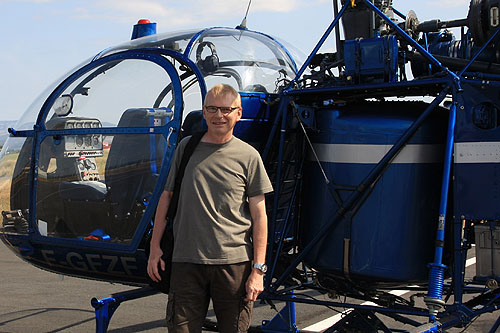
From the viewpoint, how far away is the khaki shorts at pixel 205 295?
3.45m

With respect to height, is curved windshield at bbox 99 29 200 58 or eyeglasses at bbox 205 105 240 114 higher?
curved windshield at bbox 99 29 200 58

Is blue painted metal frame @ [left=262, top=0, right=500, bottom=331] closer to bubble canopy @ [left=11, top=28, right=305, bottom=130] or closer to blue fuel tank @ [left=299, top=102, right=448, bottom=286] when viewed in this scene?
blue fuel tank @ [left=299, top=102, right=448, bottom=286]

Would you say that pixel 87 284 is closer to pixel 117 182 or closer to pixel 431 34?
pixel 117 182

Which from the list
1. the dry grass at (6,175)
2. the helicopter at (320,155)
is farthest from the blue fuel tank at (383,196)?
the dry grass at (6,175)

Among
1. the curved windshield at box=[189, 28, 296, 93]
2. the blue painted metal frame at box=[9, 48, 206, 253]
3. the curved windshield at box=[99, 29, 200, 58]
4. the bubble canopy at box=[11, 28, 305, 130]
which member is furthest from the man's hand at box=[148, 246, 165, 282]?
the curved windshield at box=[99, 29, 200, 58]

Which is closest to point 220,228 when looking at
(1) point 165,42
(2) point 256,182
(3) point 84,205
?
(2) point 256,182

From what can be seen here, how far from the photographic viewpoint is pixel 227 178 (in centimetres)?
340

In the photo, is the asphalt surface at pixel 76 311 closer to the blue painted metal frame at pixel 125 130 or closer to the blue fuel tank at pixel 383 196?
the blue painted metal frame at pixel 125 130

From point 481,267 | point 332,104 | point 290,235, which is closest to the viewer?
point 481,267

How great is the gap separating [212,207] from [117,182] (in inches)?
62.3

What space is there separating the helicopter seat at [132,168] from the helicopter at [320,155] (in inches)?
0.5

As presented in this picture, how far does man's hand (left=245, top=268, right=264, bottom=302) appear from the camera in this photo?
11.3 feet

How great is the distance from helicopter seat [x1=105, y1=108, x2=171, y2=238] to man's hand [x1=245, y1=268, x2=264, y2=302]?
1.41 m

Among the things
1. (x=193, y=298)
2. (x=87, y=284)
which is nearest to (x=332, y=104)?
(x=193, y=298)
